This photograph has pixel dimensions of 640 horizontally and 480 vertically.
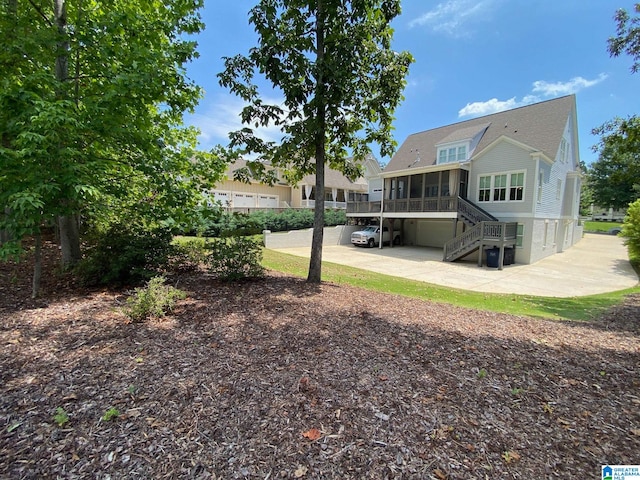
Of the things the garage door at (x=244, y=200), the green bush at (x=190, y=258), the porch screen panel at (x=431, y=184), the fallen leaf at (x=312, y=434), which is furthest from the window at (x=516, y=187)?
the garage door at (x=244, y=200)

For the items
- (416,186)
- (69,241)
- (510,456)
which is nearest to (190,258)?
(69,241)

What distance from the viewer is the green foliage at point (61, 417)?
2307 mm

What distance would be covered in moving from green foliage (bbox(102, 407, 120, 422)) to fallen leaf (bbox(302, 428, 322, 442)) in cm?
149

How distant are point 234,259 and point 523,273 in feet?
44.4

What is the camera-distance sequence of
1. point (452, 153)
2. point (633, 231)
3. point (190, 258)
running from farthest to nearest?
1. point (452, 153)
2. point (633, 231)
3. point (190, 258)

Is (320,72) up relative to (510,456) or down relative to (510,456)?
up

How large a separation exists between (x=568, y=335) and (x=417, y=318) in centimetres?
221

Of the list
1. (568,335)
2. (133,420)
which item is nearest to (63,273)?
(133,420)

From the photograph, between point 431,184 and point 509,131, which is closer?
point 509,131

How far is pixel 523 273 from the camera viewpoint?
14008 mm

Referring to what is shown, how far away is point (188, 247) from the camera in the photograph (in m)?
7.51

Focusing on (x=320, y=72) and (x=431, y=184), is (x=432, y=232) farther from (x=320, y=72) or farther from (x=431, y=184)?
(x=320, y=72)

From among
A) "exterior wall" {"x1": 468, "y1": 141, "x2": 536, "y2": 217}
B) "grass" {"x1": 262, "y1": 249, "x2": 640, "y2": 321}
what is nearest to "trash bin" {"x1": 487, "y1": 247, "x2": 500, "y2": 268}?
"exterior wall" {"x1": 468, "y1": 141, "x2": 536, "y2": 217}

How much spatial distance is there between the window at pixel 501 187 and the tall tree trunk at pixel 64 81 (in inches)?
767
